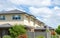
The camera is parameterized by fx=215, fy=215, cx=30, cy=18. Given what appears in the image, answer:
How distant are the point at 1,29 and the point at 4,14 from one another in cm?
647

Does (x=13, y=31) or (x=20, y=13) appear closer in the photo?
(x=13, y=31)

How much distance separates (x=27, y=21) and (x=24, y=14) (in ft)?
14.7

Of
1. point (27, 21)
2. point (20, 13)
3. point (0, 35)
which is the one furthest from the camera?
point (27, 21)

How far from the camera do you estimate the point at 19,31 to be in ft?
131

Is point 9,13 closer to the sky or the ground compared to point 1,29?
closer to the sky

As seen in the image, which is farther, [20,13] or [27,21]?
[27,21]

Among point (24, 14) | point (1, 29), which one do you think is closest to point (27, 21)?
point (24, 14)

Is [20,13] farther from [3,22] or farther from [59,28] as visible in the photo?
[59,28]

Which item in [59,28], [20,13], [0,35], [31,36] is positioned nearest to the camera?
[31,36]

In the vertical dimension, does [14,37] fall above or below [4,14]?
below

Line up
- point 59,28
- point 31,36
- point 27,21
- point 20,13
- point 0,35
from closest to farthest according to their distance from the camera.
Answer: point 31,36 → point 0,35 → point 20,13 → point 27,21 → point 59,28

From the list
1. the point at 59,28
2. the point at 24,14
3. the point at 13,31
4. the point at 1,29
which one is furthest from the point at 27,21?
the point at 59,28

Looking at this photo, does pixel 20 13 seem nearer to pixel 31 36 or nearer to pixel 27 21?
pixel 27 21

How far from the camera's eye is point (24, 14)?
5119 centimetres
